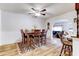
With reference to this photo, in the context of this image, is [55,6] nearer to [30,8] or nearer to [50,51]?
[30,8]

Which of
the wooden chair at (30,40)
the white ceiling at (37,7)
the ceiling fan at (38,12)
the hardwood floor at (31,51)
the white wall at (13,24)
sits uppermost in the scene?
the white ceiling at (37,7)

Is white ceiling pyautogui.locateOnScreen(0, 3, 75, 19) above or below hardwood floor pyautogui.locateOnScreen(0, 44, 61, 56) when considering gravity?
above

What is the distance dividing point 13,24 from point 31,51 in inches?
23.7

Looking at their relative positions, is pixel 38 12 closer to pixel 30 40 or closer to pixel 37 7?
pixel 37 7

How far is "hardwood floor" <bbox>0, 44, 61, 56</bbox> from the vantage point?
2057 mm

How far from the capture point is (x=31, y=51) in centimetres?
212

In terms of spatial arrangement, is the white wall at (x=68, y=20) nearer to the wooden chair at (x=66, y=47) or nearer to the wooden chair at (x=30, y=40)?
Result: the wooden chair at (x=66, y=47)

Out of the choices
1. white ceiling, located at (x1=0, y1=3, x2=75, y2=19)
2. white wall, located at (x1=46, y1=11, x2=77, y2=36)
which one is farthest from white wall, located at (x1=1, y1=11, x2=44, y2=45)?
white wall, located at (x1=46, y1=11, x2=77, y2=36)

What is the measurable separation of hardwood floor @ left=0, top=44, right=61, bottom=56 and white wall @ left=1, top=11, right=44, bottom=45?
11 cm

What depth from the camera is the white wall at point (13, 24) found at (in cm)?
205

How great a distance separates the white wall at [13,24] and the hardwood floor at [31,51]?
0.11 metres

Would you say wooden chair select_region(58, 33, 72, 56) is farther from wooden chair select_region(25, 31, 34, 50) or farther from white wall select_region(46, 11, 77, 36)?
wooden chair select_region(25, 31, 34, 50)

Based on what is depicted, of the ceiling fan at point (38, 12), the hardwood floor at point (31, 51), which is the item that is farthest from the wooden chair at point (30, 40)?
the ceiling fan at point (38, 12)

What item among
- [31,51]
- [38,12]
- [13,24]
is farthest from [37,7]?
[31,51]
